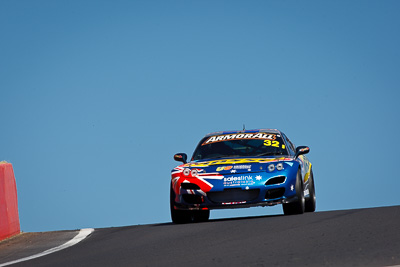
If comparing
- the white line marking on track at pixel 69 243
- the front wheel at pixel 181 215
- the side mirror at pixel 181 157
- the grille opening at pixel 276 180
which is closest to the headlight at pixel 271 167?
the grille opening at pixel 276 180

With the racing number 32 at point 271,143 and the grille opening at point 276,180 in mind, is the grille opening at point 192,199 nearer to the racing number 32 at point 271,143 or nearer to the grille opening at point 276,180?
the grille opening at point 276,180

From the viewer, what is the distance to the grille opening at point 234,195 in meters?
11.7

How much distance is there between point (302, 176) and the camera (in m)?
12.4

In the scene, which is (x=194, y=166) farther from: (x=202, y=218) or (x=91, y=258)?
(x=91, y=258)

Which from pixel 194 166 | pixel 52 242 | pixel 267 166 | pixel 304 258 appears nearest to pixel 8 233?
pixel 52 242

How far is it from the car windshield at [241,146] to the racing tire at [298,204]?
0.96 m

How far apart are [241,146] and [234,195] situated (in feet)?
5.25

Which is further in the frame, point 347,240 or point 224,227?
point 224,227

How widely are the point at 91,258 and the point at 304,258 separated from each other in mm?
2325

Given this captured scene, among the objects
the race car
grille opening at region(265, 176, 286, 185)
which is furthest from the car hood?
grille opening at region(265, 176, 286, 185)

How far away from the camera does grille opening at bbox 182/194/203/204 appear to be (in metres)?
11.8

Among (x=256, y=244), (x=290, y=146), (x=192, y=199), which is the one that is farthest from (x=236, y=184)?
(x=256, y=244)

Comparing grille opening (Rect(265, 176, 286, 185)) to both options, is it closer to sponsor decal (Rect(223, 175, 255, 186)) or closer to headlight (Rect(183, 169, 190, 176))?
sponsor decal (Rect(223, 175, 255, 186))

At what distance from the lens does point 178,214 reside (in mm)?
12109
